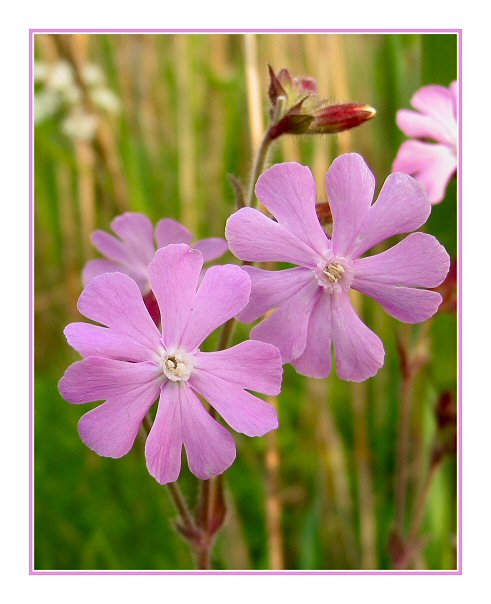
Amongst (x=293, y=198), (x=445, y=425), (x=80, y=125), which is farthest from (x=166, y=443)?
(x=80, y=125)

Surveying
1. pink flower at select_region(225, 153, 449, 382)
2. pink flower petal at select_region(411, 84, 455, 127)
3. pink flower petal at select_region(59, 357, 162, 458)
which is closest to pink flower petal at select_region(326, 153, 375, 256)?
pink flower at select_region(225, 153, 449, 382)

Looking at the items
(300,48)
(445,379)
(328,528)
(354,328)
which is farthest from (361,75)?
(354,328)

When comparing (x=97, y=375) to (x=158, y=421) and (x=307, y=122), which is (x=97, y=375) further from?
(x=307, y=122)

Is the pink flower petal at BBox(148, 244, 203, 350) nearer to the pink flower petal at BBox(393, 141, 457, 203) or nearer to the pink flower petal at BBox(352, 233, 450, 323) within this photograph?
the pink flower petal at BBox(352, 233, 450, 323)

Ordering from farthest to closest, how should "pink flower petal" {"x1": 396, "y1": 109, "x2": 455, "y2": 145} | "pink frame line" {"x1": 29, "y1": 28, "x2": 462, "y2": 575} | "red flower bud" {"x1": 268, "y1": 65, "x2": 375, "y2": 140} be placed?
"pink flower petal" {"x1": 396, "y1": 109, "x2": 455, "y2": 145} → "pink frame line" {"x1": 29, "y1": 28, "x2": 462, "y2": 575} → "red flower bud" {"x1": 268, "y1": 65, "x2": 375, "y2": 140}

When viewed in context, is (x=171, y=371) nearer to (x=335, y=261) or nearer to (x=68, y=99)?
(x=335, y=261)
